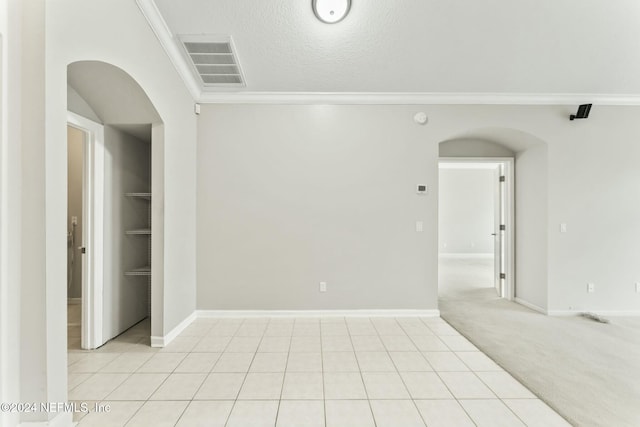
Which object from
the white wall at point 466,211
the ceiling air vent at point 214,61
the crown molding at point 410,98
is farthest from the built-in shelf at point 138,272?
the white wall at point 466,211

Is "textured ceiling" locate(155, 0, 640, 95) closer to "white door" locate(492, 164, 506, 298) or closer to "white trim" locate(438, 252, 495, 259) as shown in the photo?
"white door" locate(492, 164, 506, 298)

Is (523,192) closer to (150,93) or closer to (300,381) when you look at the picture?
(300,381)

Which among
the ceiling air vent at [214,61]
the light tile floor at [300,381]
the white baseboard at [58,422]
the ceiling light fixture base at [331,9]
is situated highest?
the ceiling light fixture base at [331,9]

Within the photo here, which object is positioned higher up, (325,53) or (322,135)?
(325,53)

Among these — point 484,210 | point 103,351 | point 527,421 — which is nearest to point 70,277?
point 103,351

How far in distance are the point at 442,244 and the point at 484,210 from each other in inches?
73.3

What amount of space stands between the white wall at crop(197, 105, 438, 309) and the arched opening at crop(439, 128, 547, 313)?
0.93 meters

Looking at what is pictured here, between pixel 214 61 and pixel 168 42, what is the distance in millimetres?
457

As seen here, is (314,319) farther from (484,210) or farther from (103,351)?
(484,210)

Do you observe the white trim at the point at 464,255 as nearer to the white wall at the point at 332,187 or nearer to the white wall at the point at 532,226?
the white wall at the point at 532,226

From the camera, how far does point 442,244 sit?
9922 millimetres

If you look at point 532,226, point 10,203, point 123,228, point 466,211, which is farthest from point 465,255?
point 10,203

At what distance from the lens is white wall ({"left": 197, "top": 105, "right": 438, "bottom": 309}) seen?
373 centimetres

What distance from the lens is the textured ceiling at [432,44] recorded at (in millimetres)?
2625
